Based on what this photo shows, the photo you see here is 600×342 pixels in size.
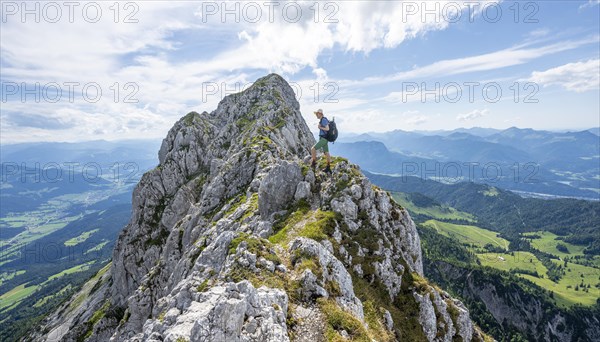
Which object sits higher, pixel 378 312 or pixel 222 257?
pixel 222 257

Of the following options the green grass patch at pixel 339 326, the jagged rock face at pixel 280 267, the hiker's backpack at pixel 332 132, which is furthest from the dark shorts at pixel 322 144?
the green grass patch at pixel 339 326

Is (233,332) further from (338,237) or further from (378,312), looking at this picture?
(338,237)

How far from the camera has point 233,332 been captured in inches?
708

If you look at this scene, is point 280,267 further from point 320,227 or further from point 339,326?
point 320,227

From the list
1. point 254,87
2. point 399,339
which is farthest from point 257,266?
point 254,87

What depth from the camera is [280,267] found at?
87.3 ft

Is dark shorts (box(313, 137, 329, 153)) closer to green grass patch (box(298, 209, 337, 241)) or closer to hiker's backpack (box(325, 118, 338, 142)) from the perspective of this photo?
hiker's backpack (box(325, 118, 338, 142))

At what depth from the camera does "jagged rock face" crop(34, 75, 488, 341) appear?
2069cm

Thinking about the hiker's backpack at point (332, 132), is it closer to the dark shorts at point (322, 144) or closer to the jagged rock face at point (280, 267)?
the dark shorts at point (322, 144)

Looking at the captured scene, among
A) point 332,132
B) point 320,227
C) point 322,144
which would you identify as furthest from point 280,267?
point 322,144

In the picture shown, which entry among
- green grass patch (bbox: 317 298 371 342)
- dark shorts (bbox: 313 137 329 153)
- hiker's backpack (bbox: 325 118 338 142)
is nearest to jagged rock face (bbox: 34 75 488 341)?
green grass patch (bbox: 317 298 371 342)

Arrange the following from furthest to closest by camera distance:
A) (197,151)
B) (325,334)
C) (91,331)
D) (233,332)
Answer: (197,151)
(91,331)
(325,334)
(233,332)

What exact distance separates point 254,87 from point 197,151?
136 ft

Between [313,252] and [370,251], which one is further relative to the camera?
[370,251]
